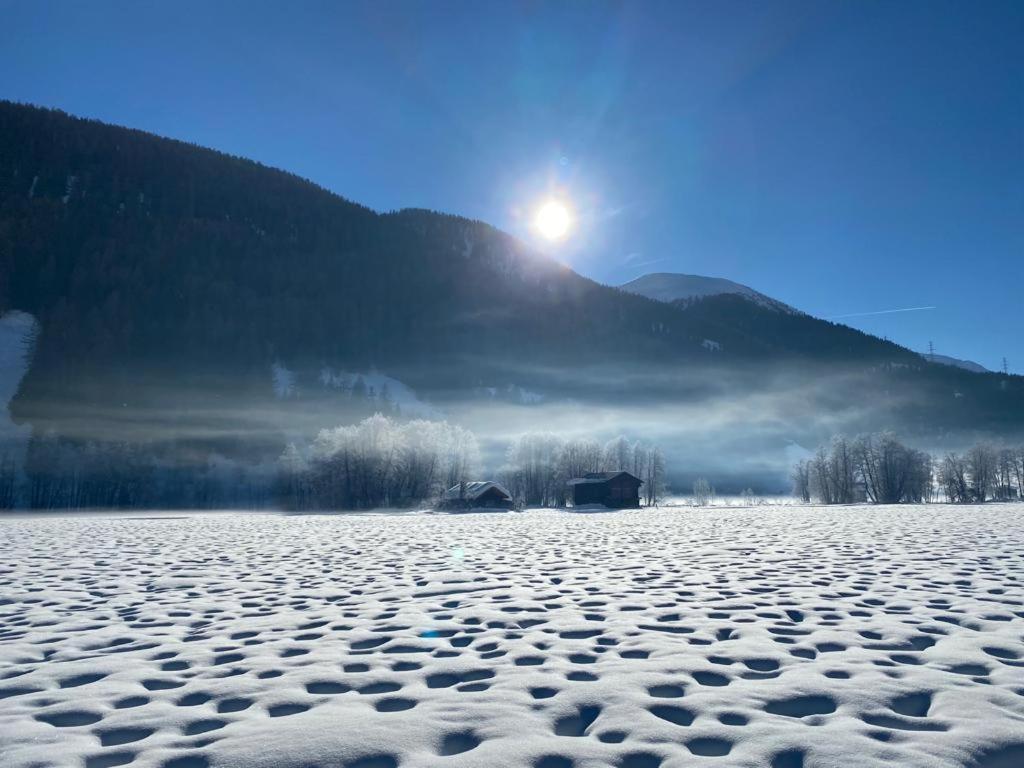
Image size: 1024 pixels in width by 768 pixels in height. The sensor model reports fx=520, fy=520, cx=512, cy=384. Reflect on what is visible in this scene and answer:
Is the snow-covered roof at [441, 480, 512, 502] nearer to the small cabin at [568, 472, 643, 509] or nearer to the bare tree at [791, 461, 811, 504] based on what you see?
the small cabin at [568, 472, 643, 509]

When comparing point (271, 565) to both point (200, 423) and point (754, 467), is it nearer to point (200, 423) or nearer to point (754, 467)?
point (200, 423)

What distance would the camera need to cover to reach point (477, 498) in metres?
60.3

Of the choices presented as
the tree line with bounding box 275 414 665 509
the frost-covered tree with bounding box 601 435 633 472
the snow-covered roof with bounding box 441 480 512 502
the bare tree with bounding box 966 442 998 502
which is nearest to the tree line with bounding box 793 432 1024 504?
the bare tree with bounding box 966 442 998 502

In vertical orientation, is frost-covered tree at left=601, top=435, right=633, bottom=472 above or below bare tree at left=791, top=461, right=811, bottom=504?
above

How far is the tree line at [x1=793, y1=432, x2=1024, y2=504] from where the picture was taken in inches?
3093

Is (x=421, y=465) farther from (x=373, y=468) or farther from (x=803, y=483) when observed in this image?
(x=803, y=483)

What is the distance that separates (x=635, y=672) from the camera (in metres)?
5.03

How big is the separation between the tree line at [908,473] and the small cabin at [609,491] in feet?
131

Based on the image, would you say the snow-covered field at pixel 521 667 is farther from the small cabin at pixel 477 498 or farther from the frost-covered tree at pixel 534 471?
the frost-covered tree at pixel 534 471

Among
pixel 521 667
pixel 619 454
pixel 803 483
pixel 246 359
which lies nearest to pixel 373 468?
pixel 619 454

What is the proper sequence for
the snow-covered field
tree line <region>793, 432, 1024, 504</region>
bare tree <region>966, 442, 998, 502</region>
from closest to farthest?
the snow-covered field
bare tree <region>966, 442, 998, 502</region>
tree line <region>793, 432, 1024, 504</region>

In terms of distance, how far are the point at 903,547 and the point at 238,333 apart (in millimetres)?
179699

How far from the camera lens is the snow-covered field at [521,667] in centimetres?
364

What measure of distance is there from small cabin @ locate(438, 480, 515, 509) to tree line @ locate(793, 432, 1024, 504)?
57.2 m
